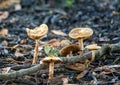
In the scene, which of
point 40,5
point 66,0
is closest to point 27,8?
point 40,5

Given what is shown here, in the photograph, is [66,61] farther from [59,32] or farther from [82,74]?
[59,32]

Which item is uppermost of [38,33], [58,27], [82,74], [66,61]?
[38,33]

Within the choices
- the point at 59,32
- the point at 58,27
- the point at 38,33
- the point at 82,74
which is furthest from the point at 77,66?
the point at 58,27

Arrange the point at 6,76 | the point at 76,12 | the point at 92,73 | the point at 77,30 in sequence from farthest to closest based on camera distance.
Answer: the point at 76,12
the point at 77,30
the point at 92,73
the point at 6,76

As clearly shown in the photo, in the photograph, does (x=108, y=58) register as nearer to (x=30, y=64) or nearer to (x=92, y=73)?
(x=92, y=73)

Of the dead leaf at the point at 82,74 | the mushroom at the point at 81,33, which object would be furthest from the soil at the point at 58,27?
the mushroom at the point at 81,33

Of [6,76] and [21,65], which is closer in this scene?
[6,76]

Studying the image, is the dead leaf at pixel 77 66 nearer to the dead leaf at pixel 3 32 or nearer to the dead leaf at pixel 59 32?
the dead leaf at pixel 59 32

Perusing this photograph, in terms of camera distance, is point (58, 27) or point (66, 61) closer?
point (66, 61)
